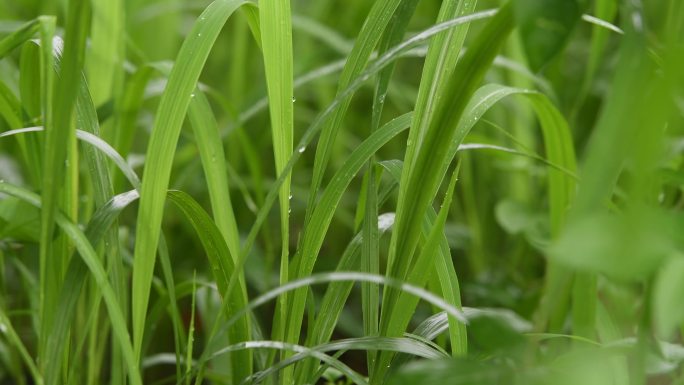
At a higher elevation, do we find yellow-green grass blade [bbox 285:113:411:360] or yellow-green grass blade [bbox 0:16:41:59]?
yellow-green grass blade [bbox 0:16:41:59]

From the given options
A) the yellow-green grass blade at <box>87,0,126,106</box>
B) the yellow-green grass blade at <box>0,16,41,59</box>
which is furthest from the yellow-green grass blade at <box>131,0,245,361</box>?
the yellow-green grass blade at <box>87,0,126,106</box>

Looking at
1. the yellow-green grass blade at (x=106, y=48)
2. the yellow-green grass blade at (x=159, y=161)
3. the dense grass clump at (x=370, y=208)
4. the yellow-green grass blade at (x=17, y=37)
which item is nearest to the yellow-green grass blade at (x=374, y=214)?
the dense grass clump at (x=370, y=208)

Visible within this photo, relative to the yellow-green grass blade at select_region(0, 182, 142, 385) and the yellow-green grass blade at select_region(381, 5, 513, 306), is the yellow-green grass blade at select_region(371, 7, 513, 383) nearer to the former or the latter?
the yellow-green grass blade at select_region(381, 5, 513, 306)

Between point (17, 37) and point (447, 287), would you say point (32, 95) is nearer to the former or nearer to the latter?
point (17, 37)

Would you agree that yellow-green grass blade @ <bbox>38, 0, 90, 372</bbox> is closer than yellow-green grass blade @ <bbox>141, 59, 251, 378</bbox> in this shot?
Yes

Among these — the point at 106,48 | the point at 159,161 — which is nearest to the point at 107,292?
the point at 159,161

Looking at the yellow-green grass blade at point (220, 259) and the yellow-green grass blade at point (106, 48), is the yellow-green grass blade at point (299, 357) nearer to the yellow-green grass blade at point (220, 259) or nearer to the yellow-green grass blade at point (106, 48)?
the yellow-green grass blade at point (220, 259)

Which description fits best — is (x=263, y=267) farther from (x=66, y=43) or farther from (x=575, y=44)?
(x=575, y=44)

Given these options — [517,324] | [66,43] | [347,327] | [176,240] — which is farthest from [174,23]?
[517,324]
